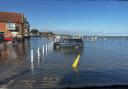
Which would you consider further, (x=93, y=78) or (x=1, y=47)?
(x=1, y=47)

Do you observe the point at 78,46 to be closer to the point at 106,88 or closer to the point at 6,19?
the point at 6,19

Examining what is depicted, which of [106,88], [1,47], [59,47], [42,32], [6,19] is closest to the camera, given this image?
[106,88]

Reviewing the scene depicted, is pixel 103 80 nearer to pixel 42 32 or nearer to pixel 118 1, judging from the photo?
pixel 42 32

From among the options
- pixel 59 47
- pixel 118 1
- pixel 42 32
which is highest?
pixel 118 1

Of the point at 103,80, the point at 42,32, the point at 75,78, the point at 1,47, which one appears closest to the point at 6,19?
the point at 42,32

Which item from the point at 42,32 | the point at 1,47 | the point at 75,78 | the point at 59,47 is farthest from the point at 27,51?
the point at 42,32

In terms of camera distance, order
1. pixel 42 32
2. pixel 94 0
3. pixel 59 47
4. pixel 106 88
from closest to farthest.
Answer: pixel 94 0
pixel 106 88
pixel 42 32
pixel 59 47

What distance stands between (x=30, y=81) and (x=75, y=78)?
210cm

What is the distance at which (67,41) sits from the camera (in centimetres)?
4266

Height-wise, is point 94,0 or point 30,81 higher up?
point 94,0

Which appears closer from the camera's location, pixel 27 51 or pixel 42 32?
pixel 42 32

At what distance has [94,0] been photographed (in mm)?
7223

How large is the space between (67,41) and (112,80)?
2997 cm

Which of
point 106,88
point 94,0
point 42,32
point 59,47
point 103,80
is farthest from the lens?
point 59,47
